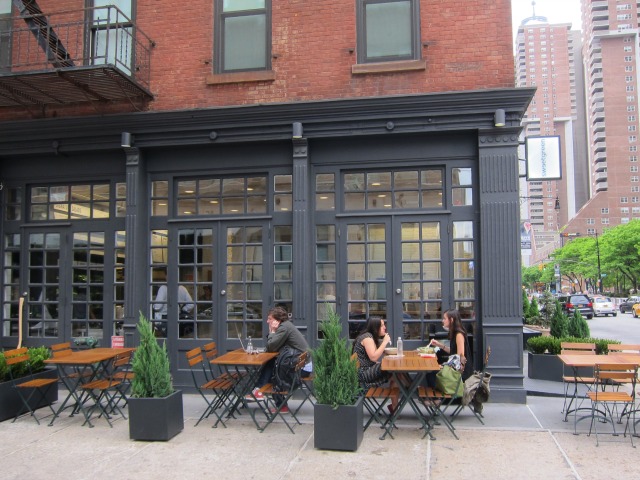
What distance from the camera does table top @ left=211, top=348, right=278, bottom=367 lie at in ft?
23.9

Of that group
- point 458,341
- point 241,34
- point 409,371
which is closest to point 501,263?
point 458,341

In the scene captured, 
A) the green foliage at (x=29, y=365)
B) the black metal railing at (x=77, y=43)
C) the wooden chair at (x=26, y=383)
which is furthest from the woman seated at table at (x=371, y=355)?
the black metal railing at (x=77, y=43)

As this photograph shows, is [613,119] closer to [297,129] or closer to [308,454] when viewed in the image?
[297,129]

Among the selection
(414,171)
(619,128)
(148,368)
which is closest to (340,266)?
(414,171)

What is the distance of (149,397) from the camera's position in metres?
6.78

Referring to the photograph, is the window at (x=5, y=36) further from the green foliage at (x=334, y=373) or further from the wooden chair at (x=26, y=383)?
the green foliage at (x=334, y=373)

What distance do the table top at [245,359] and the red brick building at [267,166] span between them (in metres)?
1.33

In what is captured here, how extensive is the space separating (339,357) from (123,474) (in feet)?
8.38

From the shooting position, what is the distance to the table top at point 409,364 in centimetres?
655

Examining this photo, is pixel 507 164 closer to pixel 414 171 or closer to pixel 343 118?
pixel 414 171

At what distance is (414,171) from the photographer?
9.36 metres

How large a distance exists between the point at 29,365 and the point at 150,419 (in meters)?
2.86

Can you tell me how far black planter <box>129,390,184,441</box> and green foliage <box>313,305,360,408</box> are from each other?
1892 mm

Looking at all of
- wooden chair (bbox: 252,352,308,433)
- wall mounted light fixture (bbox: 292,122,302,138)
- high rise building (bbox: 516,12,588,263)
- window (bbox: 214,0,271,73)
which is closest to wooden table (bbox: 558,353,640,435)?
wooden chair (bbox: 252,352,308,433)
